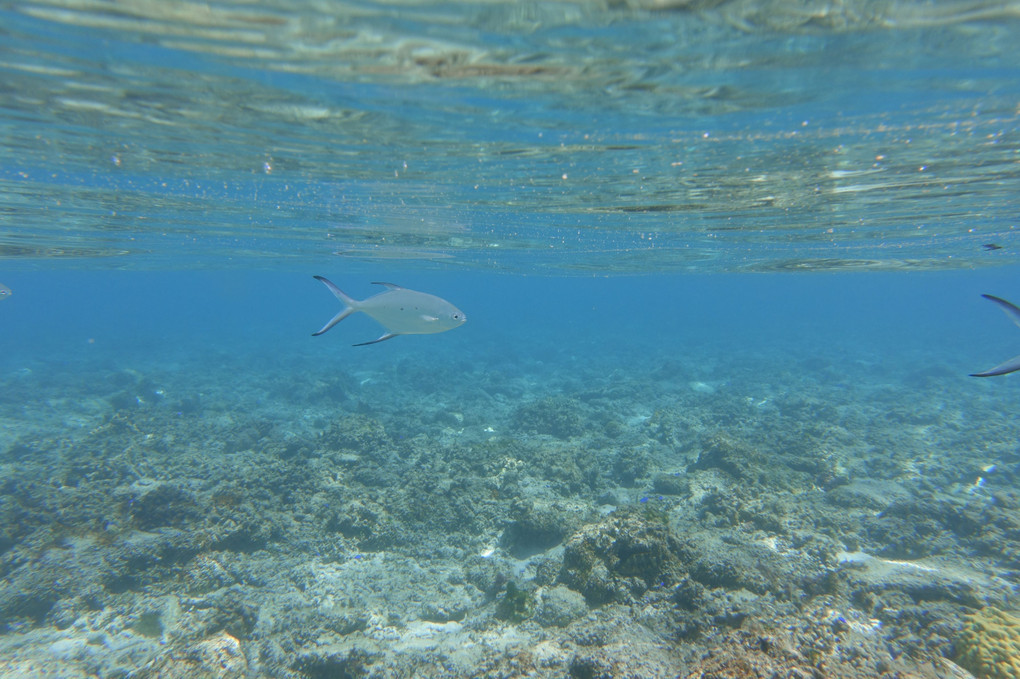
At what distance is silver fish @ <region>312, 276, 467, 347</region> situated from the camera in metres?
5.54

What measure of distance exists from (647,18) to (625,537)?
20.2 ft

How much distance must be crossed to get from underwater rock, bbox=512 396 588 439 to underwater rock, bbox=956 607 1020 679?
9981 millimetres

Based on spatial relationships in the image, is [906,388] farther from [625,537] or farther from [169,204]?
[169,204]

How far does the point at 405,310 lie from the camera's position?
5.55 m

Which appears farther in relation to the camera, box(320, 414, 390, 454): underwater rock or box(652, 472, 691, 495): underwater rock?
box(320, 414, 390, 454): underwater rock

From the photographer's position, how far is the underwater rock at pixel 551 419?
1411cm

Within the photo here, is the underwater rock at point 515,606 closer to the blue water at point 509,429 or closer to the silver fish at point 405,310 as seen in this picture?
the blue water at point 509,429

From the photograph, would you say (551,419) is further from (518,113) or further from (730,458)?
(518,113)

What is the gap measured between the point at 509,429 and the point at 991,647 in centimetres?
1169

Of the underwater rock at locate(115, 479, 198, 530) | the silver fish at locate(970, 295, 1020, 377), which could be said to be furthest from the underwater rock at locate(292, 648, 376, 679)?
the silver fish at locate(970, 295, 1020, 377)

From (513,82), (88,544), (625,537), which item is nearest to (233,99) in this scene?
(513,82)

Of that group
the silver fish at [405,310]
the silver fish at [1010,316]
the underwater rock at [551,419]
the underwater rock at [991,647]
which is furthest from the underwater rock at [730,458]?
the silver fish at [405,310]

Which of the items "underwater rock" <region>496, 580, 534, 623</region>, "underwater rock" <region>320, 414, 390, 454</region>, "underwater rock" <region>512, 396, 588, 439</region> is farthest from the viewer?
"underwater rock" <region>512, 396, 588, 439</region>

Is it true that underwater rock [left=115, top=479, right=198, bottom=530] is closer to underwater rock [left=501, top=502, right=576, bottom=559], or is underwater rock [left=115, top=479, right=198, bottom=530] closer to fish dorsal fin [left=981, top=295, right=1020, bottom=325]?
underwater rock [left=501, top=502, right=576, bottom=559]
